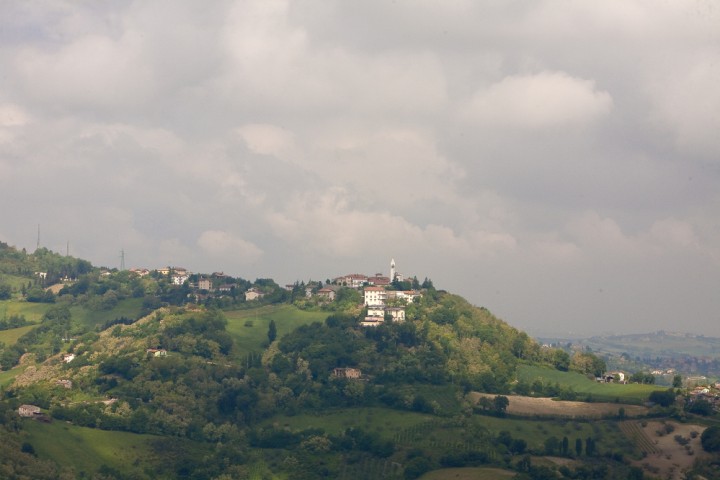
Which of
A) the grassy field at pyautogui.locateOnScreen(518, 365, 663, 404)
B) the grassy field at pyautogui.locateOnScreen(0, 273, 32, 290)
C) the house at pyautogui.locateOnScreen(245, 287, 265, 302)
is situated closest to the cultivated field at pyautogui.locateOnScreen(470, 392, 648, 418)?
the grassy field at pyautogui.locateOnScreen(518, 365, 663, 404)

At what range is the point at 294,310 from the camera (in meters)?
142

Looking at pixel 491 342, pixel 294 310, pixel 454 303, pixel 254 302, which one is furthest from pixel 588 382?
pixel 254 302

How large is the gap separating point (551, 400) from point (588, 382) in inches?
530

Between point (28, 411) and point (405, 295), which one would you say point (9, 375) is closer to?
point (28, 411)

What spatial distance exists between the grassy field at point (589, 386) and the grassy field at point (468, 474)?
25.8 m

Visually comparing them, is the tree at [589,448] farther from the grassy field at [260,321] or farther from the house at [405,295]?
the house at [405,295]

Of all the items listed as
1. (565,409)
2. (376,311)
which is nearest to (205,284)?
(376,311)

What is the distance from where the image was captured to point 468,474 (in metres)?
85.2

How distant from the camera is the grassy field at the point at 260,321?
126125 mm

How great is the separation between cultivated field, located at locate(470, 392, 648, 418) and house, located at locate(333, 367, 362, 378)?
14.5m

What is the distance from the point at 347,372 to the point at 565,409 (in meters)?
25.8

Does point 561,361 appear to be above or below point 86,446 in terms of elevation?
above

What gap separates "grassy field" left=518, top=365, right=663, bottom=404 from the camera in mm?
108000

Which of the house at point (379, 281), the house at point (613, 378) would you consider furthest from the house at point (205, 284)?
the house at point (613, 378)
